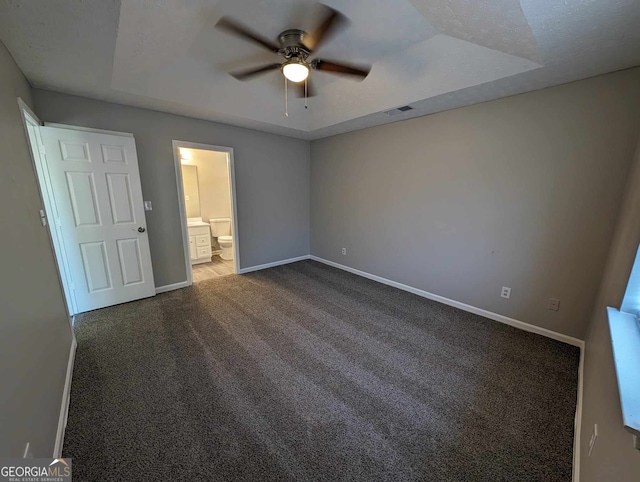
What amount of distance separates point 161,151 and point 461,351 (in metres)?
4.00

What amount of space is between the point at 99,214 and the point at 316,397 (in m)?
2.98

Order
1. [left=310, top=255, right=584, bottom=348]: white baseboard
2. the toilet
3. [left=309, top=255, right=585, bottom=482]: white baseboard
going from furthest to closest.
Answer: the toilet, [left=310, top=255, right=584, bottom=348]: white baseboard, [left=309, top=255, right=585, bottom=482]: white baseboard

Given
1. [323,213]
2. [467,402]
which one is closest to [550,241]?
[467,402]

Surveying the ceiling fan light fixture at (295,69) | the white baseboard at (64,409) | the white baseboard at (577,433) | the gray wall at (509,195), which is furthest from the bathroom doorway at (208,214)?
the white baseboard at (577,433)

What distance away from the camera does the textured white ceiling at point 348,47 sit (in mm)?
1453

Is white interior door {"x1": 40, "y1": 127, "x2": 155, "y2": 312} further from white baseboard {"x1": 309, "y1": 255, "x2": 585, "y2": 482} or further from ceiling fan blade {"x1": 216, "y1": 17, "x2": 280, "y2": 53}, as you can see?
white baseboard {"x1": 309, "y1": 255, "x2": 585, "y2": 482}

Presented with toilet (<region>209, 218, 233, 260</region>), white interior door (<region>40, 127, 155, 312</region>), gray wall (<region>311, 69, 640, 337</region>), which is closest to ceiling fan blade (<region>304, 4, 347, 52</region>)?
gray wall (<region>311, 69, 640, 337</region>)

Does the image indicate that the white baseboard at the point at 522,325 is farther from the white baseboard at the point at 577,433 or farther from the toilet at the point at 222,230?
the toilet at the point at 222,230

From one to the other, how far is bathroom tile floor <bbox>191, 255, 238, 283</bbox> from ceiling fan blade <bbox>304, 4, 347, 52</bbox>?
11.1 feet

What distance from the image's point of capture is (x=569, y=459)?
4.30 feet

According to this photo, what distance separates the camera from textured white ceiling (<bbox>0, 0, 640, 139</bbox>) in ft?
4.77

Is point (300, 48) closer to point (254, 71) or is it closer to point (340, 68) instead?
point (340, 68)

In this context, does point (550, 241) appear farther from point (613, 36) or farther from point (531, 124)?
point (613, 36)

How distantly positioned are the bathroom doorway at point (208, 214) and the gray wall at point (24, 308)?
225 centimetres
